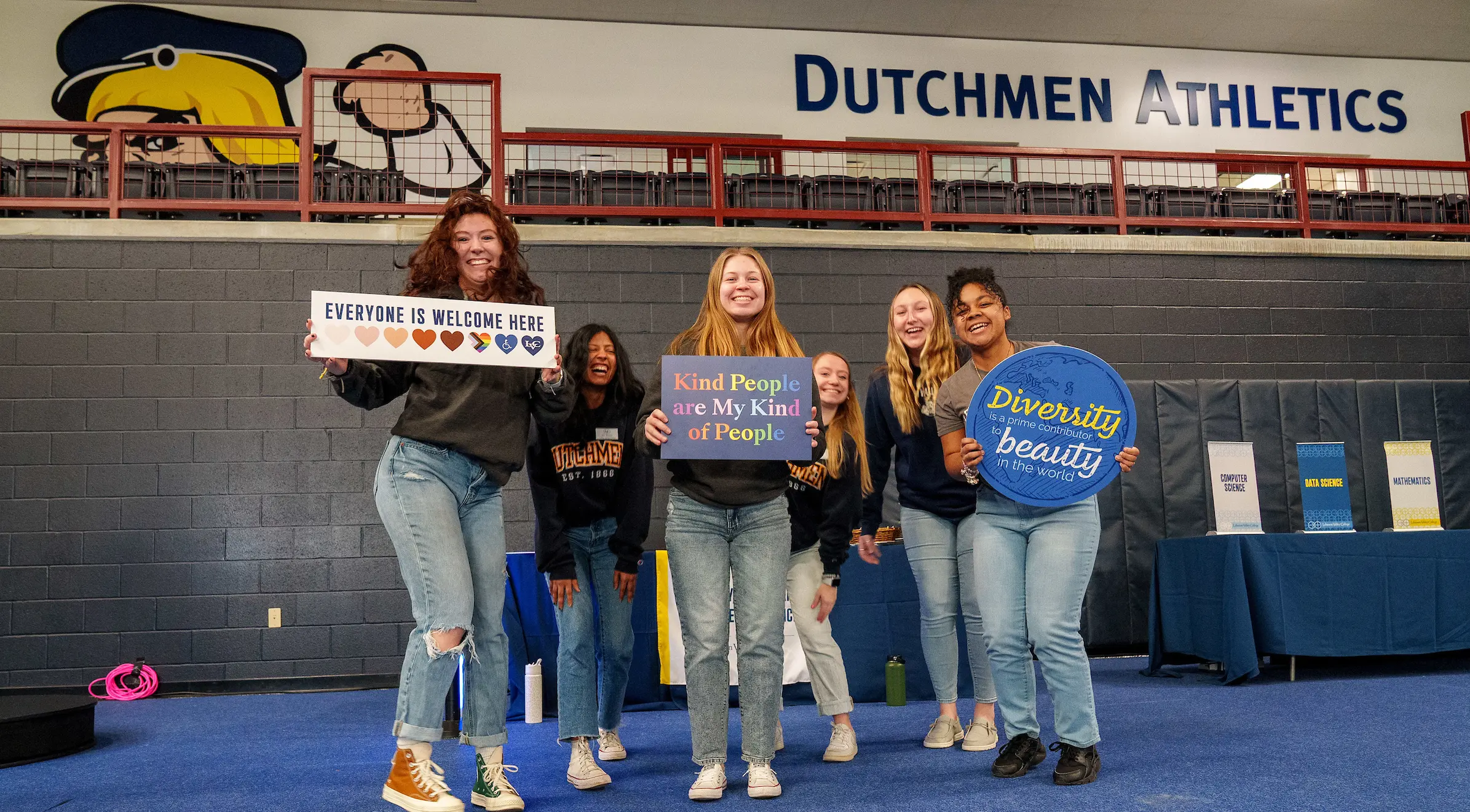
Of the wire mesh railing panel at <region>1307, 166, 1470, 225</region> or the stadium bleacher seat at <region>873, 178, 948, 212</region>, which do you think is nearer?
the stadium bleacher seat at <region>873, 178, 948, 212</region>

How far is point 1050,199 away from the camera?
709cm

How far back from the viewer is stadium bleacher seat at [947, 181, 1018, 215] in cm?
725

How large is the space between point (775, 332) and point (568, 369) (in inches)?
26.2

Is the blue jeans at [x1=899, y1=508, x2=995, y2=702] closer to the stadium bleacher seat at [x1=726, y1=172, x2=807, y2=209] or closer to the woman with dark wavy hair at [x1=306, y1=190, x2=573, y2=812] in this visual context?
the woman with dark wavy hair at [x1=306, y1=190, x2=573, y2=812]

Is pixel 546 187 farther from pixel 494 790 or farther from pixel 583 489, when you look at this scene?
pixel 494 790

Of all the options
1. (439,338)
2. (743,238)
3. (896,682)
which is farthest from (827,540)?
(743,238)

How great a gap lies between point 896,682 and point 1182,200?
17.8ft

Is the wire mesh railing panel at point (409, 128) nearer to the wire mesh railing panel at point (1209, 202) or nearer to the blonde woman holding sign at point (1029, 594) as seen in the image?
the wire mesh railing panel at point (1209, 202)

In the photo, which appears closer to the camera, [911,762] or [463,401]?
[463,401]

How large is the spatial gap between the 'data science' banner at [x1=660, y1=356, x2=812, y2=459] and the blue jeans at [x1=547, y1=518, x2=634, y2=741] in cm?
61

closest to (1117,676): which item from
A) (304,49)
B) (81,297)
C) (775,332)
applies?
(775,332)

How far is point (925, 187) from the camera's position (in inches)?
269

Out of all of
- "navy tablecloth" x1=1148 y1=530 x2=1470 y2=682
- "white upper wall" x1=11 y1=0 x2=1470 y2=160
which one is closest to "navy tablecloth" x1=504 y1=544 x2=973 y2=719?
"navy tablecloth" x1=1148 y1=530 x2=1470 y2=682

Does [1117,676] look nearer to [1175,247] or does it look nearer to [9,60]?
[1175,247]
